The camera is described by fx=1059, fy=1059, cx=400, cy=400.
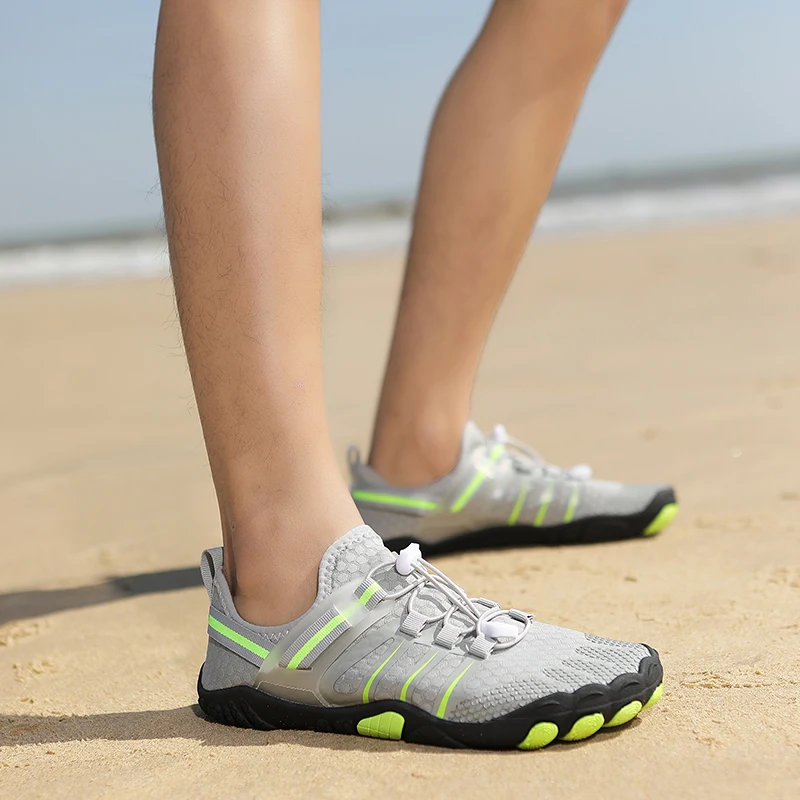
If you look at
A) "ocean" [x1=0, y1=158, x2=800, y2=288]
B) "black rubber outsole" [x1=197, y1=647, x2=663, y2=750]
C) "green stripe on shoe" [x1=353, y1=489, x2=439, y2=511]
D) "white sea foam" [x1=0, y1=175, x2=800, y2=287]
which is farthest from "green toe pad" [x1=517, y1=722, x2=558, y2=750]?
"white sea foam" [x1=0, y1=175, x2=800, y2=287]

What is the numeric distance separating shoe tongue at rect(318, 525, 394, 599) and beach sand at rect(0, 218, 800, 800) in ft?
0.51

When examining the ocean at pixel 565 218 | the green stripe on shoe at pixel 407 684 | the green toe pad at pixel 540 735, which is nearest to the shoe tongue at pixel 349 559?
the green stripe on shoe at pixel 407 684

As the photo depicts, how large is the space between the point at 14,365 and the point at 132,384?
37.9 inches

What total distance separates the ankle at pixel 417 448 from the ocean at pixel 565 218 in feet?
23.9

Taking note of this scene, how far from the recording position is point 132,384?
3912 mm

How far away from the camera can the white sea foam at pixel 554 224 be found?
435 inches

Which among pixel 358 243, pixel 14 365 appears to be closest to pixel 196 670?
pixel 14 365

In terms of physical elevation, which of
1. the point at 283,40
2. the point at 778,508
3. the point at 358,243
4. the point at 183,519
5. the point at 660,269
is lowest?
the point at 358,243

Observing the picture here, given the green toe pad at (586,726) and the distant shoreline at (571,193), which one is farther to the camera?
the distant shoreline at (571,193)

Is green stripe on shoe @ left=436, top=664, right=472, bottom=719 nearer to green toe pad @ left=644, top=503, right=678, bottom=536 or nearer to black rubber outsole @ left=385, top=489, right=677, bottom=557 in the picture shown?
black rubber outsole @ left=385, top=489, right=677, bottom=557

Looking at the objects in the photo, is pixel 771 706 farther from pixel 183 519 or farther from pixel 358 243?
pixel 358 243

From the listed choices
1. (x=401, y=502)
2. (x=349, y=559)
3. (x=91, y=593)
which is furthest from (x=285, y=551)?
(x=91, y=593)

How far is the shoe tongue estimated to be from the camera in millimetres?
1057

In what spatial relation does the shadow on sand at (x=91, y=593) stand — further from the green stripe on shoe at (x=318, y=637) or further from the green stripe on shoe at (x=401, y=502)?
the green stripe on shoe at (x=318, y=637)
